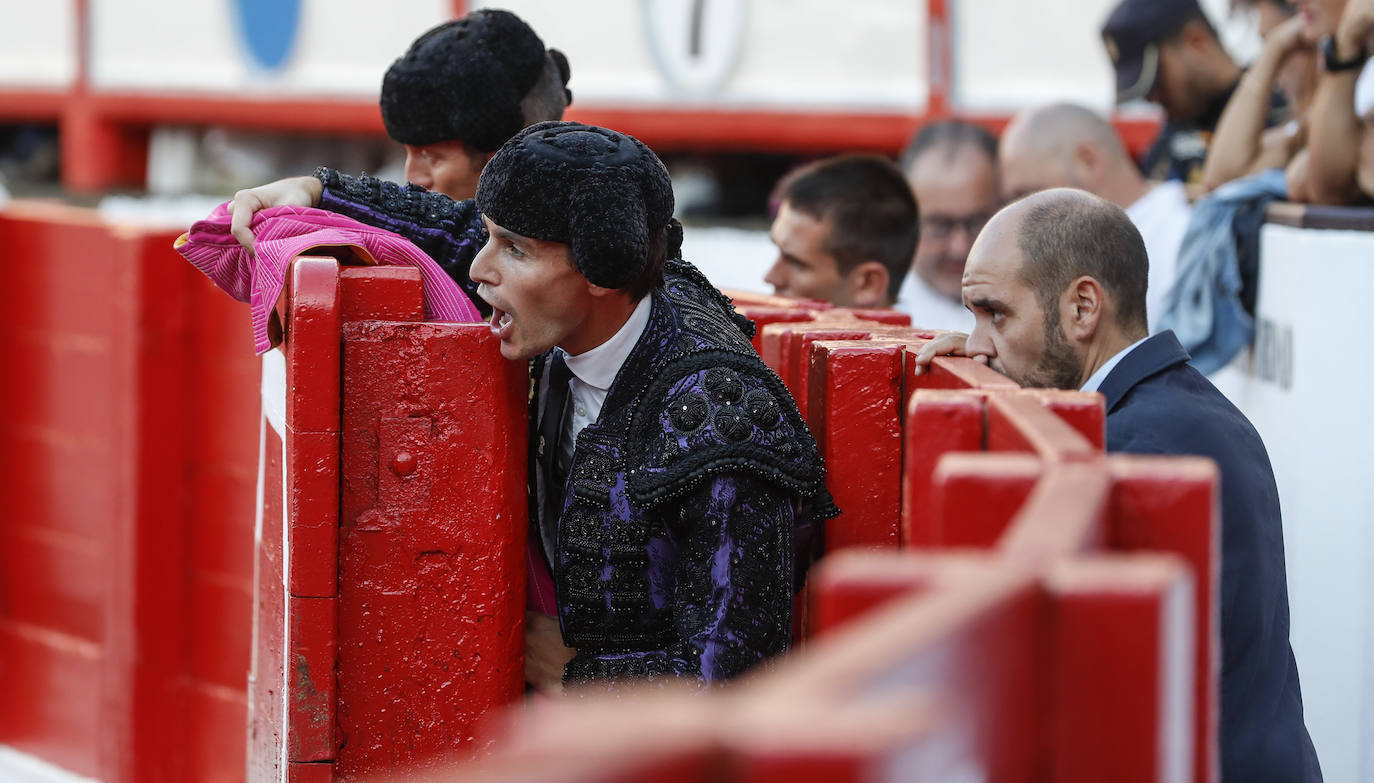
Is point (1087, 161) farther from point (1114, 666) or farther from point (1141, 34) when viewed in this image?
point (1114, 666)

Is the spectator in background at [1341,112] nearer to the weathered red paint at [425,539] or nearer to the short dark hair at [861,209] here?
the short dark hair at [861,209]

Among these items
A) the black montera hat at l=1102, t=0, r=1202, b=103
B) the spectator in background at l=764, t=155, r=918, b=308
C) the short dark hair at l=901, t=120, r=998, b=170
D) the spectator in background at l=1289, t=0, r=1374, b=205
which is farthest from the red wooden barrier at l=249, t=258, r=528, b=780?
the black montera hat at l=1102, t=0, r=1202, b=103

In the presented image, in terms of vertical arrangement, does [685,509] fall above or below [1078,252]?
below

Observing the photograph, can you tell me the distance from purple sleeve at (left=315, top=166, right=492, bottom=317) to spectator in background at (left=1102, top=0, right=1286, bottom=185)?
3.48 metres

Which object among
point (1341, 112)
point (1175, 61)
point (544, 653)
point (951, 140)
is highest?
point (1175, 61)

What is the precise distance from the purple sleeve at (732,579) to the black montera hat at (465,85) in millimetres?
990

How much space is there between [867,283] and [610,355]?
199 cm

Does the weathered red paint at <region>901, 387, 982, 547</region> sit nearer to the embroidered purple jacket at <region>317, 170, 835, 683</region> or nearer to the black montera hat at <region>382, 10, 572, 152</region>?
the embroidered purple jacket at <region>317, 170, 835, 683</region>

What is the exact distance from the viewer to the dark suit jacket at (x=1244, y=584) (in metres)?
2.26

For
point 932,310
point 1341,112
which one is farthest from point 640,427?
point 932,310

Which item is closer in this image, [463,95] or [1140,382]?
[1140,382]

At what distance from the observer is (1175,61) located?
18.6ft

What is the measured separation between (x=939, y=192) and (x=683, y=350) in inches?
124

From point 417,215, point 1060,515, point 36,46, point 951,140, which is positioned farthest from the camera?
point 36,46
